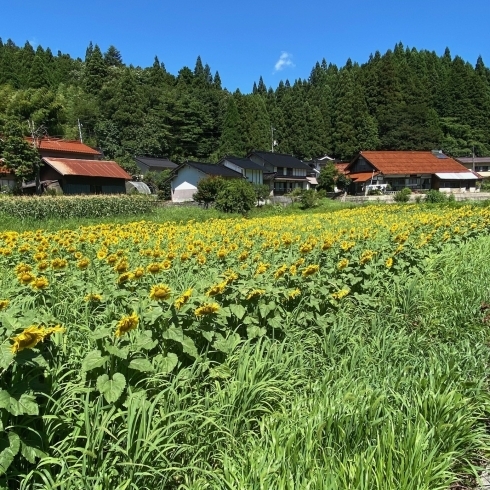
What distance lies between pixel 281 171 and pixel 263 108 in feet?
57.3

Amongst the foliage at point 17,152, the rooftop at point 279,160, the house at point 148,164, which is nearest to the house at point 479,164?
the rooftop at point 279,160

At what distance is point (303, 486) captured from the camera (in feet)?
4.99

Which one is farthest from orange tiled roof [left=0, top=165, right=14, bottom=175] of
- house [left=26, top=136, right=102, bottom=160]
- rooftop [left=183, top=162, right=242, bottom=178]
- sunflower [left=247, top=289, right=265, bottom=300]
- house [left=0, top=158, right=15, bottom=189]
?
sunflower [left=247, top=289, right=265, bottom=300]

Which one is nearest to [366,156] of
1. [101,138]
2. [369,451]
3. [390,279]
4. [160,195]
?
[160,195]

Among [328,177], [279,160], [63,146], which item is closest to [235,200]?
[63,146]

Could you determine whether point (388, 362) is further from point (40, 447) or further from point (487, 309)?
point (40, 447)

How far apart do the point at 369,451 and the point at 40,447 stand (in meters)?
1.23

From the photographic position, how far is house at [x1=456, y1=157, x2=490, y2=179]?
177 ft

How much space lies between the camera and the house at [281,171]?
136ft

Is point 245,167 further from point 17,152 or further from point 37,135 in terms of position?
point 17,152

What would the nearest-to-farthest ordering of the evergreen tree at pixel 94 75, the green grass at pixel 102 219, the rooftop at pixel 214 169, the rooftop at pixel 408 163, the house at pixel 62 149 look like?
1. the green grass at pixel 102 219
2. the house at pixel 62 149
3. the rooftop at pixel 214 169
4. the rooftop at pixel 408 163
5. the evergreen tree at pixel 94 75

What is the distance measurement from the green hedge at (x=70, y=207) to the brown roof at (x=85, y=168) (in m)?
8.55

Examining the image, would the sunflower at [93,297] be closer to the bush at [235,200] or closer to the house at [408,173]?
the bush at [235,200]

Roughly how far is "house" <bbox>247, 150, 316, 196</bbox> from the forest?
24.6 ft
